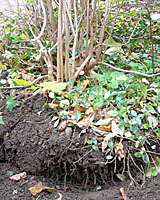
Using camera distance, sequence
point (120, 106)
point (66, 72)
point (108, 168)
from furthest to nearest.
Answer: point (66, 72)
point (120, 106)
point (108, 168)

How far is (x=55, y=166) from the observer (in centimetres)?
148

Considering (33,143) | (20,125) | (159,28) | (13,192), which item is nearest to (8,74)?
(20,125)

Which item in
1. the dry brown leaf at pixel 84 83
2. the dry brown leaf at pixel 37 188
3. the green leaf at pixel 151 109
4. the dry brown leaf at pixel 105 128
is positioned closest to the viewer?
the dry brown leaf at pixel 37 188

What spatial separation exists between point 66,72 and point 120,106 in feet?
1.81

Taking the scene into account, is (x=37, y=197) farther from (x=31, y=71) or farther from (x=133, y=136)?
(x=31, y=71)

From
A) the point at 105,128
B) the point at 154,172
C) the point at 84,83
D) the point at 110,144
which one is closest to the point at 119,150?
the point at 110,144

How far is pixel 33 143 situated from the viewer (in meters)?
1.53

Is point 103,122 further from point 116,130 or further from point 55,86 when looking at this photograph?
point 55,86

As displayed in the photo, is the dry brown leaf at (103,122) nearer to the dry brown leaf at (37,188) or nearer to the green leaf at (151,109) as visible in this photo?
the green leaf at (151,109)

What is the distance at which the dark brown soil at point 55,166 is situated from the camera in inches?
53.8

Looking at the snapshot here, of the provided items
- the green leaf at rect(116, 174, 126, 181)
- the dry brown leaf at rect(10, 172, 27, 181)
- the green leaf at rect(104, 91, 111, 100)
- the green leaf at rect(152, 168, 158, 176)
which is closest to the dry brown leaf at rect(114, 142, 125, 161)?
the green leaf at rect(116, 174, 126, 181)

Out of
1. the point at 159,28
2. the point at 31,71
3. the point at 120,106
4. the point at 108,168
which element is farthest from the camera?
the point at 159,28

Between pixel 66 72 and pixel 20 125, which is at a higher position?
pixel 66 72

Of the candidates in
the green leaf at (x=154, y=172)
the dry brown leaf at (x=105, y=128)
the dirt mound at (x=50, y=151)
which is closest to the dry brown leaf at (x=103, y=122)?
the dry brown leaf at (x=105, y=128)
